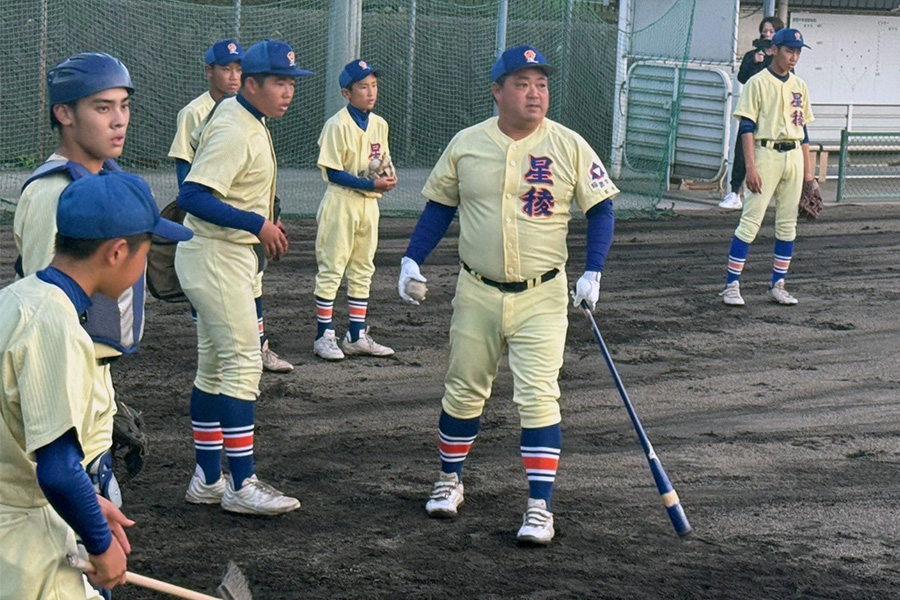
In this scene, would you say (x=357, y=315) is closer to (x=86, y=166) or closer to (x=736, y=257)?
(x=736, y=257)

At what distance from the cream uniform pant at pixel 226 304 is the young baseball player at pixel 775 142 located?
620 centimetres

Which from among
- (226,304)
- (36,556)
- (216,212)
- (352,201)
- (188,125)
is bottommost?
(36,556)

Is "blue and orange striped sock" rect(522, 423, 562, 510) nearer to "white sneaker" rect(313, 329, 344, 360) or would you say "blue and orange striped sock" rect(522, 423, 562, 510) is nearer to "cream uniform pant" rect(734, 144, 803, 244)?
"white sneaker" rect(313, 329, 344, 360)

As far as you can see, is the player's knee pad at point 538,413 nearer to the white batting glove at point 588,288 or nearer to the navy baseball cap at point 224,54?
the white batting glove at point 588,288

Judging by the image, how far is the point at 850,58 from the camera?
2233 cm

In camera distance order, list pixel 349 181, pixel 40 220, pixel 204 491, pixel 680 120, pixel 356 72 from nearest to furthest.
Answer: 1. pixel 40 220
2. pixel 204 491
3. pixel 349 181
4. pixel 356 72
5. pixel 680 120

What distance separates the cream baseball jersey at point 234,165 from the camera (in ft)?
19.7

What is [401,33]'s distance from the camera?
19188mm

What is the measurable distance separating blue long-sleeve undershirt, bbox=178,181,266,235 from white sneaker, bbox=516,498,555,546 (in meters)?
1.88

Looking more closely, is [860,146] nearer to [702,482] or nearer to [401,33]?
[401,33]

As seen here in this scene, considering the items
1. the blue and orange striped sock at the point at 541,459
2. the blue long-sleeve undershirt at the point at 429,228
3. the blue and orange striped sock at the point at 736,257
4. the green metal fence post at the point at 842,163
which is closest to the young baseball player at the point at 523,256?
the blue and orange striped sock at the point at 541,459

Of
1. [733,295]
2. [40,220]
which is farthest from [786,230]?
[40,220]

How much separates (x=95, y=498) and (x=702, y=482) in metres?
4.36

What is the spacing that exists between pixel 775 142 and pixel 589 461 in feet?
16.9
